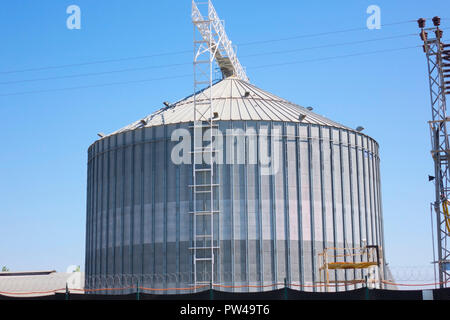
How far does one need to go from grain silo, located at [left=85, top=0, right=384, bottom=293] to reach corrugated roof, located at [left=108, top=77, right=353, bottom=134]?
0.28 metres

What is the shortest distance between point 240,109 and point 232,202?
951 cm

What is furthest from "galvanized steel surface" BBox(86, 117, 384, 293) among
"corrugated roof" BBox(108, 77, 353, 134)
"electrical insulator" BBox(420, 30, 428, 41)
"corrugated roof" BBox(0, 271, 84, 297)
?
"corrugated roof" BBox(0, 271, 84, 297)

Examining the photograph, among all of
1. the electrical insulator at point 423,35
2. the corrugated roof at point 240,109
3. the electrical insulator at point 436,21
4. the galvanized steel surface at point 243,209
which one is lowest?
the galvanized steel surface at point 243,209

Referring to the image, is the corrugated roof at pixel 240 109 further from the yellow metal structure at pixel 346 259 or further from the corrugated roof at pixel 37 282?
the corrugated roof at pixel 37 282

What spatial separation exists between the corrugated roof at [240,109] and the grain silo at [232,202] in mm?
276

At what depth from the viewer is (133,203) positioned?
53656 millimetres

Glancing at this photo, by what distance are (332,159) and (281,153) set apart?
5038 millimetres

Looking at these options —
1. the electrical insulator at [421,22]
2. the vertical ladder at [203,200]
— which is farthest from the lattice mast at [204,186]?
the electrical insulator at [421,22]

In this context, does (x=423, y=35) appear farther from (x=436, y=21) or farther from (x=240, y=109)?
(x=240, y=109)

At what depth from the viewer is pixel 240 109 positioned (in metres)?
55.8

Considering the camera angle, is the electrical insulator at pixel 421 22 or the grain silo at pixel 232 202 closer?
the grain silo at pixel 232 202

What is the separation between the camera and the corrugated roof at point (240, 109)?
5459 centimetres

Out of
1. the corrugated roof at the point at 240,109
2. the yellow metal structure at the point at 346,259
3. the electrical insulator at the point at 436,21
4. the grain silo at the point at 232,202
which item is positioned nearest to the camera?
the yellow metal structure at the point at 346,259
